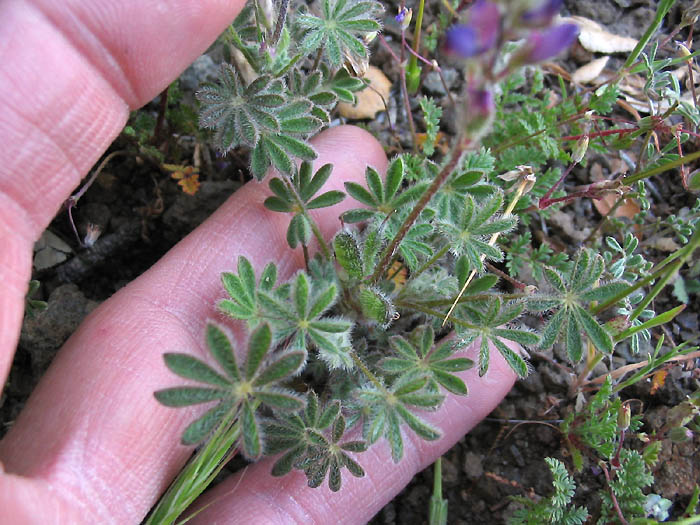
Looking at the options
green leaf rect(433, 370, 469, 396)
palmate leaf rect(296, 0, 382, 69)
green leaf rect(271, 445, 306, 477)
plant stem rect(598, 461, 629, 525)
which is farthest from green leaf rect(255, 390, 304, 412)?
plant stem rect(598, 461, 629, 525)

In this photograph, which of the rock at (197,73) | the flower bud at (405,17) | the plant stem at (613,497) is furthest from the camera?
the rock at (197,73)

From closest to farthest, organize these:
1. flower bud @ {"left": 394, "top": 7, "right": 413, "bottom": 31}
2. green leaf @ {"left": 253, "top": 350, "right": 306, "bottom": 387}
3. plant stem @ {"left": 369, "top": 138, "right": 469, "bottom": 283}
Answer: plant stem @ {"left": 369, "top": 138, "right": 469, "bottom": 283}
green leaf @ {"left": 253, "top": 350, "right": 306, "bottom": 387}
flower bud @ {"left": 394, "top": 7, "right": 413, "bottom": 31}

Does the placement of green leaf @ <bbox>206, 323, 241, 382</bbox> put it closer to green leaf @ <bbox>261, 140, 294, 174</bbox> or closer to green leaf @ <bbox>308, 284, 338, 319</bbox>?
green leaf @ <bbox>308, 284, 338, 319</bbox>

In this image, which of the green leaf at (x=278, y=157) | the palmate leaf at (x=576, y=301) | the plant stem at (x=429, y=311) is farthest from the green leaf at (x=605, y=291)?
the green leaf at (x=278, y=157)

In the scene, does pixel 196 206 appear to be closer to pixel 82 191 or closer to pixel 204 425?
pixel 82 191

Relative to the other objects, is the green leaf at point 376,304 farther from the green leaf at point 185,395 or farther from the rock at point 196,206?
the rock at point 196,206
